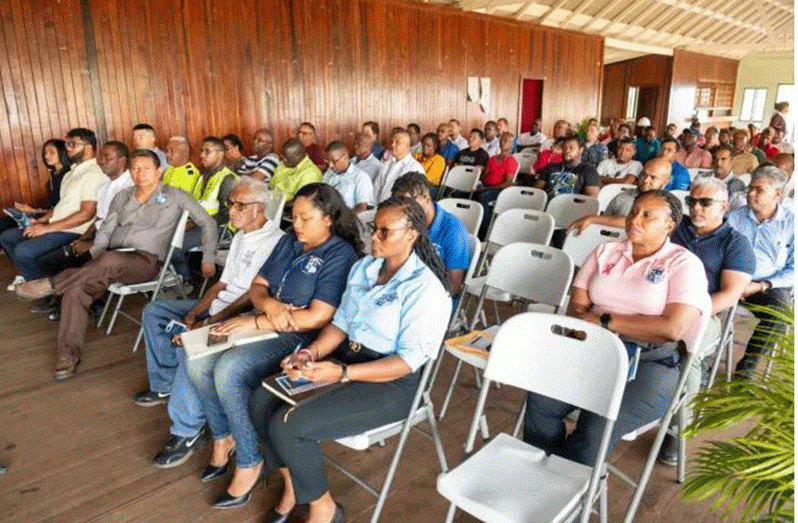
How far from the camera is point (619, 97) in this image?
18.4m

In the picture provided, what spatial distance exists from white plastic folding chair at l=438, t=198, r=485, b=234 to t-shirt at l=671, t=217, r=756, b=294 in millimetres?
1420

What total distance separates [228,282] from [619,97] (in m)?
18.2

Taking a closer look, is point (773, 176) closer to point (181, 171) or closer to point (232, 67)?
point (181, 171)

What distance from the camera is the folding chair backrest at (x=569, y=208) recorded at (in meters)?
4.32

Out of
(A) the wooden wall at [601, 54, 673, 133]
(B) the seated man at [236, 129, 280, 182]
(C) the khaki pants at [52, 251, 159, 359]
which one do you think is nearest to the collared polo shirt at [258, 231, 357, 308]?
(C) the khaki pants at [52, 251, 159, 359]

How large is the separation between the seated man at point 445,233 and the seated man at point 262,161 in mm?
2989

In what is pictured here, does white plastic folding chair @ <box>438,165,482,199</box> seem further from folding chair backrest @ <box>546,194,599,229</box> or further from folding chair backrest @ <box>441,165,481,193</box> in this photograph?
folding chair backrest @ <box>546,194,599,229</box>

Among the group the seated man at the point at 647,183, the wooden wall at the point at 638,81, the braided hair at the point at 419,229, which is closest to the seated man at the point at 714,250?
the seated man at the point at 647,183

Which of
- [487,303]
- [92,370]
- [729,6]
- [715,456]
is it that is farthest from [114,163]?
[729,6]

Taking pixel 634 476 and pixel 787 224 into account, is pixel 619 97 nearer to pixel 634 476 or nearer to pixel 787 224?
pixel 787 224

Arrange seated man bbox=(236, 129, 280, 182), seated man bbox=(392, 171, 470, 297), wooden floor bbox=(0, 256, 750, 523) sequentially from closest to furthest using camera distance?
wooden floor bbox=(0, 256, 750, 523) → seated man bbox=(392, 171, 470, 297) → seated man bbox=(236, 129, 280, 182)

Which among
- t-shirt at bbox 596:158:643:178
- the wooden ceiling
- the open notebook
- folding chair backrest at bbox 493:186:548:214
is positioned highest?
the wooden ceiling

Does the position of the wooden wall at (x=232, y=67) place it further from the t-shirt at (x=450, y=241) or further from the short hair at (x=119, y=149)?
the t-shirt at (x=450, y=241)

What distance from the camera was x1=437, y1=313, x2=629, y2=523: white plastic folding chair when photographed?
1.66m
